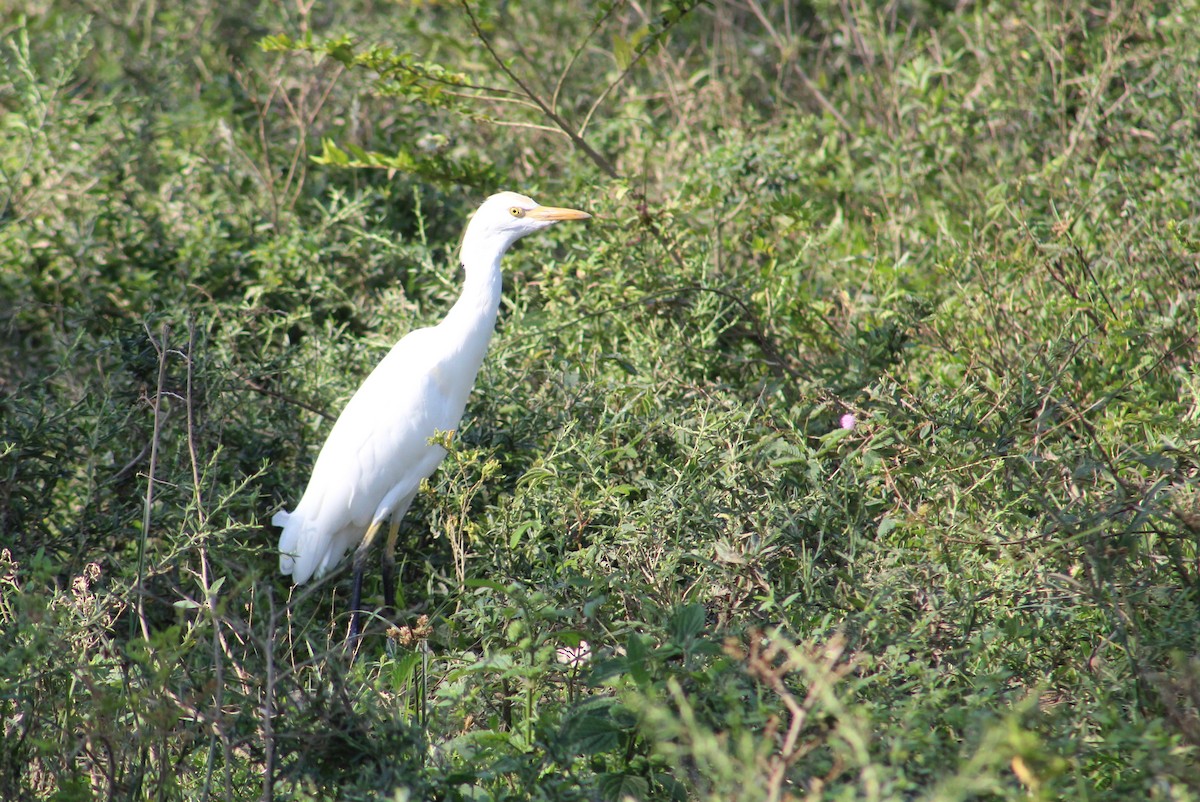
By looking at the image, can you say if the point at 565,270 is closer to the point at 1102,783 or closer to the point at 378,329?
the point at 378,329

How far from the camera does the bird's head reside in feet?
12.3

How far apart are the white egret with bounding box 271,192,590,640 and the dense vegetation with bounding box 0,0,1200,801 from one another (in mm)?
135

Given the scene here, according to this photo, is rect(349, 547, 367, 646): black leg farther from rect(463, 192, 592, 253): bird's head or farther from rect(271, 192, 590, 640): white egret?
rect(463, 192, 592, 253): bird's head

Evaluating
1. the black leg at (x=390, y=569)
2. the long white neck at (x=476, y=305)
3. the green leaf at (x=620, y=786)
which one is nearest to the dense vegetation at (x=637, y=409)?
the green leaf at (x=620, y=786)

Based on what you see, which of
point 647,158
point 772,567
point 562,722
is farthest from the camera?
point 647,158

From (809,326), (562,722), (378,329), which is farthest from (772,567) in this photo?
(378,329)

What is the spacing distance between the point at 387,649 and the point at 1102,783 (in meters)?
1.79

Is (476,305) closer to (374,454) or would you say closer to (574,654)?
(374,454)

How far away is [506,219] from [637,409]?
74 centimetres

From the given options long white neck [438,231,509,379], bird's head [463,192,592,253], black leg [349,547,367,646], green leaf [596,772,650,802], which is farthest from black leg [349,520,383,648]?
green leaf [596,772,650,802]

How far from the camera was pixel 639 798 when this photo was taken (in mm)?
2164

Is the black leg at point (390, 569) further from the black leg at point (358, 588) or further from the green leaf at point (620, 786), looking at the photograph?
the green leaf at point (620, 786)

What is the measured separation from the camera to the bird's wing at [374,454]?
360 centimetres

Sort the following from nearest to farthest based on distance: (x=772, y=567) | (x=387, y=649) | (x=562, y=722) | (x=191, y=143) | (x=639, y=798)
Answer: (x=639, y=798) < (x=562, y=722) < (x=772, y=567) < (x=387, y=649) < (x=191, y=143)
